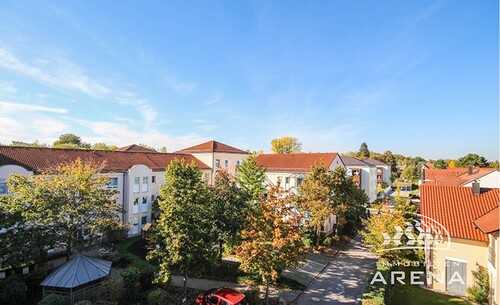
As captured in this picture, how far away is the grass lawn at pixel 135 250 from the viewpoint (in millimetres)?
23392

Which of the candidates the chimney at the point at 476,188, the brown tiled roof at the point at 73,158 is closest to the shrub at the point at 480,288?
the chimney at the point at 476,188

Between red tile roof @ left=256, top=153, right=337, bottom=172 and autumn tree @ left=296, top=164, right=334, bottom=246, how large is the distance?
25.3 feet

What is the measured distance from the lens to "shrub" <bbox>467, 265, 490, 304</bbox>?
16781 millimetres

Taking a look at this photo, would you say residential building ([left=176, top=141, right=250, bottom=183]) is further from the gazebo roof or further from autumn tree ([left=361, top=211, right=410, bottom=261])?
the gazebo roof

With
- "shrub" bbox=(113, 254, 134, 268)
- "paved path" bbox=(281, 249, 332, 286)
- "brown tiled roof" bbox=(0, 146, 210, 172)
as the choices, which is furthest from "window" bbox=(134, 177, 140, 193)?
"paved path" bbox=(281, 249, 332, 286)

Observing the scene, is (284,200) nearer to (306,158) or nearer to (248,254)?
(248,254)

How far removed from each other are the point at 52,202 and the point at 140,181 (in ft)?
53.4

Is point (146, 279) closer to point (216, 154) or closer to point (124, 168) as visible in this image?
point (124, 168)

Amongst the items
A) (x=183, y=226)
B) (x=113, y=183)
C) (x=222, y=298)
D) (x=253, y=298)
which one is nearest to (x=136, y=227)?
(x=113, y=183)

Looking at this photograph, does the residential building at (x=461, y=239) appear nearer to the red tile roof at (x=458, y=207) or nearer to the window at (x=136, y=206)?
the red tile roof at (x=458, y=207)

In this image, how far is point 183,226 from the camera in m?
16.6

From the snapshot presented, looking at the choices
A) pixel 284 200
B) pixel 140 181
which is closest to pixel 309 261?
pixel 284 200

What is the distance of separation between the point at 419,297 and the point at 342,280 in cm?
492

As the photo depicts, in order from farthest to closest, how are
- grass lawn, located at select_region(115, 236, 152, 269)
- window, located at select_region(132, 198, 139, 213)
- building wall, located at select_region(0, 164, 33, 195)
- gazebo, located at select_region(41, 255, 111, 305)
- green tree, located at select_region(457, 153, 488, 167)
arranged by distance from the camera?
green tree, located at select_region(457, 153, 488, 167)
window, located at select_region(132, 198, 139, 213)
grass lawn, located at select_region(115, 236, 152, 269)
building wall, located at select_region(0, 164, 33, 195)
gazebo, located at select_region(41, 255, 111, 305)
